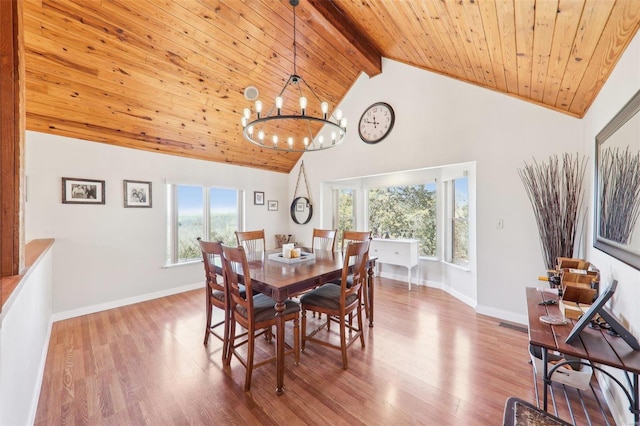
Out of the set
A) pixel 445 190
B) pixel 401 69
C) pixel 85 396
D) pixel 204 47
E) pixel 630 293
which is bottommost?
pixel 85 396

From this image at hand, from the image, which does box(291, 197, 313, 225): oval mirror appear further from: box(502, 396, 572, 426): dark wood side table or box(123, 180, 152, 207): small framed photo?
box(502, 396, 572, 426): dark wood side table

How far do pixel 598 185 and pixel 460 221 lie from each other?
2.03 metres

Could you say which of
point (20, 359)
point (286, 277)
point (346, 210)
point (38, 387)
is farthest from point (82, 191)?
point (346, 210)

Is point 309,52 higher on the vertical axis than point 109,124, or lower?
higher

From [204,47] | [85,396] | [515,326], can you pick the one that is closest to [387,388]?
[515,326]

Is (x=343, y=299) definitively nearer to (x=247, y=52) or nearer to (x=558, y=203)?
(x=558, y=203)

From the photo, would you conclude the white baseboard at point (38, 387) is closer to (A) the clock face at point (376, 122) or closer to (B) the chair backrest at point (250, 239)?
(B) the chair backrest at point (250, 239)

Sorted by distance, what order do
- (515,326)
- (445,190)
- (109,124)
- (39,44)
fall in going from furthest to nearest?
(445,190), (109,124), (515,326), (39,44)

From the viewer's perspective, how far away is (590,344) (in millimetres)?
1338

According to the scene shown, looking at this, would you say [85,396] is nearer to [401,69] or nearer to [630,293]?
[630,293]

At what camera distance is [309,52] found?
12.2 ft

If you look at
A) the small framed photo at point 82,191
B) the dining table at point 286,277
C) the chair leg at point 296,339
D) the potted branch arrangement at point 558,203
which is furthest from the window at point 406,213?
the small framed photo at point 82,191

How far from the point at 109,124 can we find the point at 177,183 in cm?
118

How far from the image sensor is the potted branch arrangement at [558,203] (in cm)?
249
